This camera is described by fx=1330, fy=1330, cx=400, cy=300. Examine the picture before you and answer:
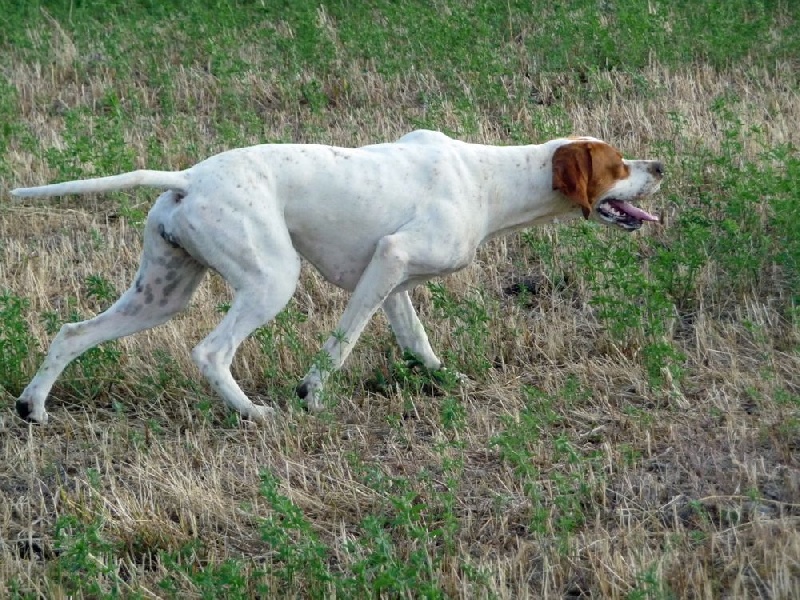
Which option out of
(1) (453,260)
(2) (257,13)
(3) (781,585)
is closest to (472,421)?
(1) (453,260)

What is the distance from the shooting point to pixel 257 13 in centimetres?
1174

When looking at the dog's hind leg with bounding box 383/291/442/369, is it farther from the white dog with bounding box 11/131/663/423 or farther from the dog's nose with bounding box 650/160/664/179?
the dog's nose with bounding box 650/160/664/179

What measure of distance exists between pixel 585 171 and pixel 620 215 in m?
0.28

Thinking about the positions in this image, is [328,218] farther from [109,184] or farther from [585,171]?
[585,171]

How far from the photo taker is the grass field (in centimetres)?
411

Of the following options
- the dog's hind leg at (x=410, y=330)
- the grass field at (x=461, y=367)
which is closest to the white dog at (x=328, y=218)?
the dog's hind leg at (x=410, y=330)

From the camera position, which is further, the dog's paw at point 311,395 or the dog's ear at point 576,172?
the dog's ear at point 576,172

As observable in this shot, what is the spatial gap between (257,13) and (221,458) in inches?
291

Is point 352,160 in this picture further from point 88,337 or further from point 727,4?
point 727,4

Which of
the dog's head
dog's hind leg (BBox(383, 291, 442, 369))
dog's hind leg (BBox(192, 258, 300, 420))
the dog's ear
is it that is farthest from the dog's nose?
dog's hind leg (BBox(192, 258, 300, 420))

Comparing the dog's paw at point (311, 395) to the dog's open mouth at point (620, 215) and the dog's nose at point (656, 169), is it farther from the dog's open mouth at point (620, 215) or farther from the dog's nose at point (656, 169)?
the dog's nose at point (656, 169)

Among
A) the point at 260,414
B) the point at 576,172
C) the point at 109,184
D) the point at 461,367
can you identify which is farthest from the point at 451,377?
the point at 109,184

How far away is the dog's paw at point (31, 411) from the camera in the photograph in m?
5.55

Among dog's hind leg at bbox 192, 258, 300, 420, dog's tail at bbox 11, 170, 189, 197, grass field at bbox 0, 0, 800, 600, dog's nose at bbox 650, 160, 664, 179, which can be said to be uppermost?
dog's tail at bbox 11, 170, 189, 197
